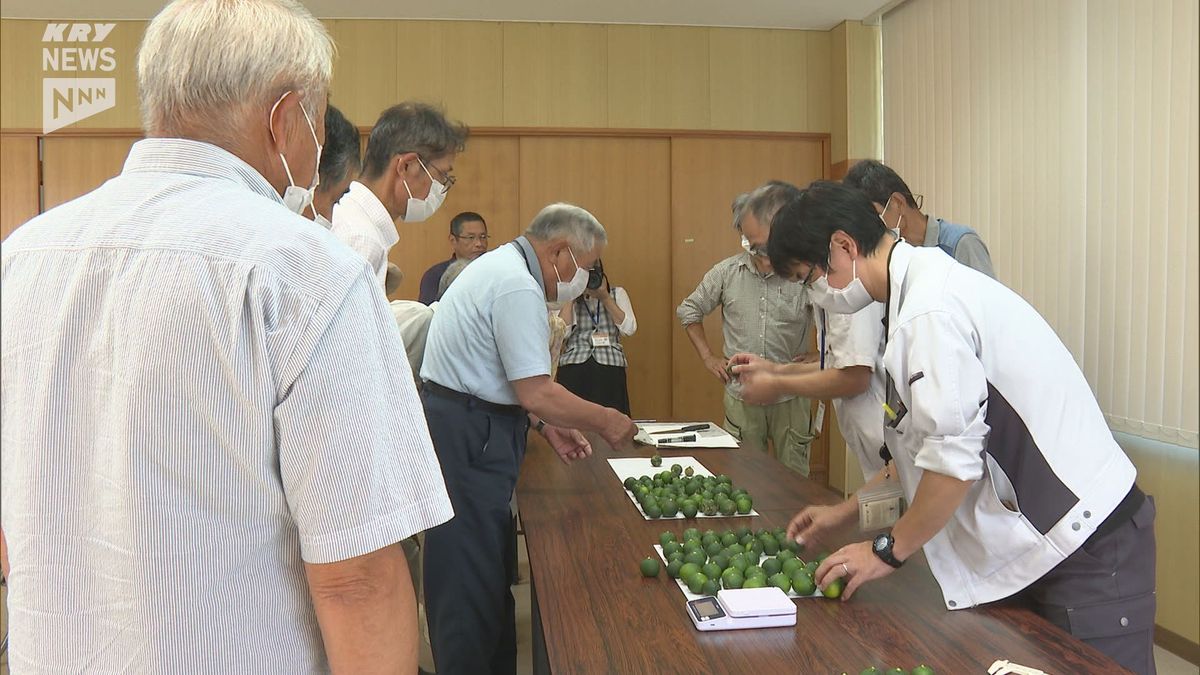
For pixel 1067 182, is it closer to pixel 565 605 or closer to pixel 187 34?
pixel 565 605

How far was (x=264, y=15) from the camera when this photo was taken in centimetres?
95

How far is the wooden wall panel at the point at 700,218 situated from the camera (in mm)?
5914

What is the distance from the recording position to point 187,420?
34.7 inches

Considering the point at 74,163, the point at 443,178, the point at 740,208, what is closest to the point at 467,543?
the point at 443,178

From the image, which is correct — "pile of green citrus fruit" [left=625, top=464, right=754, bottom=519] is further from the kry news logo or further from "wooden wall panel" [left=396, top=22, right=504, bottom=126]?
the kry news logo

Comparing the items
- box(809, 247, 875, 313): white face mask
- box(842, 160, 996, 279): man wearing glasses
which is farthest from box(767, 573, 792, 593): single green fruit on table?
box(842, 160, 996, 279): man wearing glasses

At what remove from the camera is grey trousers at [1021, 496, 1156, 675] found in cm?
156

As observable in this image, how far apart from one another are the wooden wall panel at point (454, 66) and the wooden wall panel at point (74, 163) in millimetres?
1891

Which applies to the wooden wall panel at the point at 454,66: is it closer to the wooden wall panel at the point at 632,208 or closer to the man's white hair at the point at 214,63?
the wooden wall panel at the point at 632,208

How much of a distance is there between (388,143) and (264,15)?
168cm

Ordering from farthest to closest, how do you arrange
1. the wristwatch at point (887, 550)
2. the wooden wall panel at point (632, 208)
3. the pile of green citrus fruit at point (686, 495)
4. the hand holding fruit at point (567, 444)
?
the wooden wall panel at point (632, 208)
the hand holding fruit at point (567, 444)
the pile of green citrus fruit at point (686, 495)
the wristwatch at point (887, 550)

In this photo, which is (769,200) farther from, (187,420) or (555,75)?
(187,420)

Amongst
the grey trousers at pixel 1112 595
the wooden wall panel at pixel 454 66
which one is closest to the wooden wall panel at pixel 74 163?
the wooden wall panel at pixel 454 66

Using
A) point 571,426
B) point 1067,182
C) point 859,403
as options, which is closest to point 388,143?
point 571,426
